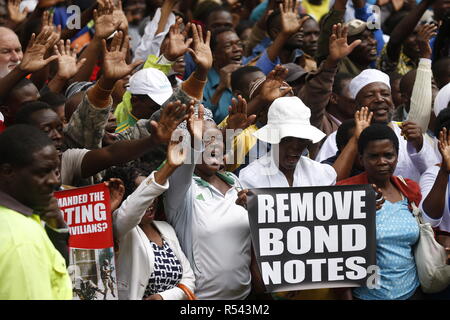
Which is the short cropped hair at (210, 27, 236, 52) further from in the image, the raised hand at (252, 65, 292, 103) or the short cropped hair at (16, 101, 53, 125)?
the short cropped hair at (16, 101, 53, 125)

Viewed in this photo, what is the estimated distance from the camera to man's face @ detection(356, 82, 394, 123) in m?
7.00

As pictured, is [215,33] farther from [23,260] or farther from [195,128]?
[23,260]

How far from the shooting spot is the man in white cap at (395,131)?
21.9ft

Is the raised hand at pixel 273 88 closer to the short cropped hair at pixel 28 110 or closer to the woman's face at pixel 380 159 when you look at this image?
the woman's face at pixel 380 159

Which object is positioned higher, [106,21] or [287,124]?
[106,21]

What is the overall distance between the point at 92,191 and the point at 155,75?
192cm

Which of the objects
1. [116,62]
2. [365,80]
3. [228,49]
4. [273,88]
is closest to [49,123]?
[116,62]

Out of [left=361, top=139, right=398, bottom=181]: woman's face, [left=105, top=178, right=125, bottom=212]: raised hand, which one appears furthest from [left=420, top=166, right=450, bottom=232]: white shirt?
[left=105, top=178, right=125, bottom=212]: raised hand

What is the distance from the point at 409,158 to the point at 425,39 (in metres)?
1.39

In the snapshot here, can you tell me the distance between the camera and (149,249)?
514cm

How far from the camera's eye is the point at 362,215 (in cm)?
557

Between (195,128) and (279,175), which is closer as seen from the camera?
(195,128)

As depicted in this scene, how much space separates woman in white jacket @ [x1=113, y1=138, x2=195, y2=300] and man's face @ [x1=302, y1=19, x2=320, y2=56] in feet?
14.0
